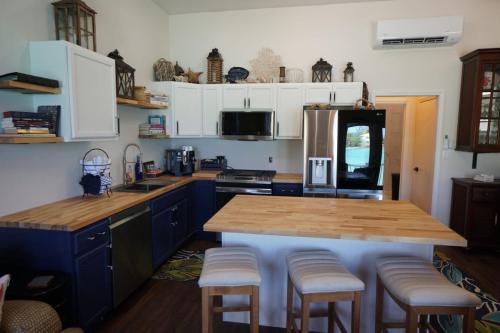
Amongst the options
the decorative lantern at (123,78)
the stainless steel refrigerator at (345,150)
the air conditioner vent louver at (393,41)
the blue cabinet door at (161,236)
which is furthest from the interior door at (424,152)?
the decorative lantern at (123,78)

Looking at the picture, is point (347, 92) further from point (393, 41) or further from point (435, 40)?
point (435, 40)

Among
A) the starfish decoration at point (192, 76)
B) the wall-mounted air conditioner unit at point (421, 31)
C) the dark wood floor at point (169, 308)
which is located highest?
the wall-mounted air conditioner unit at point (421, 31)

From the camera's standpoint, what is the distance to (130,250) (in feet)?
8.57

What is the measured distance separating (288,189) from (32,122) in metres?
2.73

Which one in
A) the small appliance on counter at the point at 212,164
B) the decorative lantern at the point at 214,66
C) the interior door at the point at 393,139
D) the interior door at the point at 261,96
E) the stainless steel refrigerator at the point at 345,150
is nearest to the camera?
the stainless steel refrigerator at the point at 345,150

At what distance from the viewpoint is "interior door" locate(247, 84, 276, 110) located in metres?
4.04

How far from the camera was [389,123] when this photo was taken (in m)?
5.68

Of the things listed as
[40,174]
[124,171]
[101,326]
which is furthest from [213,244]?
[40,174]

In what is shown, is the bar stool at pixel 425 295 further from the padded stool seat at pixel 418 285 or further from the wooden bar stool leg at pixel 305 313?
the wooden bar stool leg at pixel 305 313

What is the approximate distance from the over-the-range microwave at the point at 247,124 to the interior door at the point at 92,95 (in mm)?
1533

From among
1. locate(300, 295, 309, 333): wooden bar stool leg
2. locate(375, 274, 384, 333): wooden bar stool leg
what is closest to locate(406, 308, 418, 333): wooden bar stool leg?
locate(375, 274, 384, 333): wooden bar stool leg

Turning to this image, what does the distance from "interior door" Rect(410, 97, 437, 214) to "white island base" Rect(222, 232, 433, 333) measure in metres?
2.72

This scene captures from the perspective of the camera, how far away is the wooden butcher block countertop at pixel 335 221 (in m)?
1.77

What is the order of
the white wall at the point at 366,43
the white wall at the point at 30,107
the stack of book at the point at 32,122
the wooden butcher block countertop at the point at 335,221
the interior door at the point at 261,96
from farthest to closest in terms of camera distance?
the interior door at the point at 261,96, the white wall at the point at 366,43, the white wall at the point at 30,107, the stack of book at the point at 32,122, the wooden butcher block countertop at the point at 335,221
